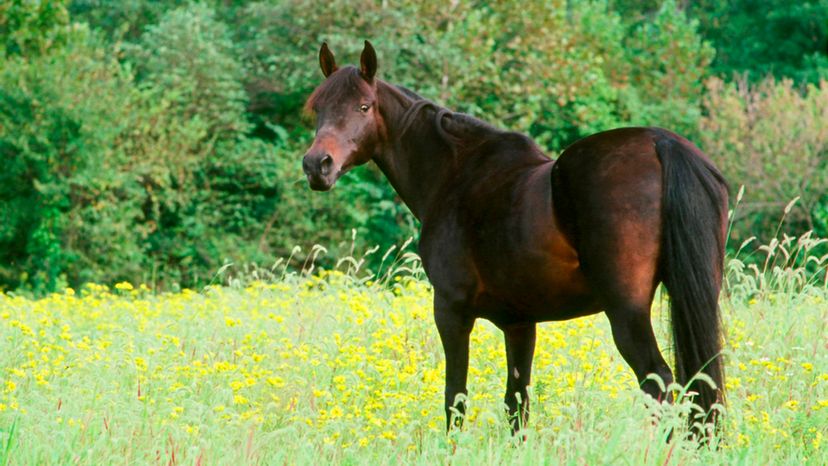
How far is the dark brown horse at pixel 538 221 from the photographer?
4355 millimetres

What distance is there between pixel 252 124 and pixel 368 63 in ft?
49.5

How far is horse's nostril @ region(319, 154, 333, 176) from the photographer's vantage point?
531 centimetres

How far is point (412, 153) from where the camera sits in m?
5.81

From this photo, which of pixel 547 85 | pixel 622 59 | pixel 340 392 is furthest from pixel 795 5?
pixel 340 392

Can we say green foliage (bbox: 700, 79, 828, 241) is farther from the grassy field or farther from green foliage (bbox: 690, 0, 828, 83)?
the grassy field

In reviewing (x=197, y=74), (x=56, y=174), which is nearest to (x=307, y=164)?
(x=56, y=174)

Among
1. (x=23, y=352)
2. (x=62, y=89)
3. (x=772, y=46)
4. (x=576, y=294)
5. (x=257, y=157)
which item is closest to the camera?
(x=576, y=294)

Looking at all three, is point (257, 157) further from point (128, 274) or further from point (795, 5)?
point (795, 5)

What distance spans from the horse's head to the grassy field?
1031 millimetres

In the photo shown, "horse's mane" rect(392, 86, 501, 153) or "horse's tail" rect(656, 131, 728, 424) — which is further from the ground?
"horse's mane" rect(392, 86, 501, 153)

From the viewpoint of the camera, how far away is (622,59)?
83.1ft

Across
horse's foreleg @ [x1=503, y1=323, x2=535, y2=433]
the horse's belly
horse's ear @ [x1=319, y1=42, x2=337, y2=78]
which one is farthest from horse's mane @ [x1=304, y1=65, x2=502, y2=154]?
horse's foreleg @ [x1=503, y1=323, x2=535, y2=433]

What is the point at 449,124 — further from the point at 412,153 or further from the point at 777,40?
the point at 777,40

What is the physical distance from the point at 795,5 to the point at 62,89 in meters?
18.7
